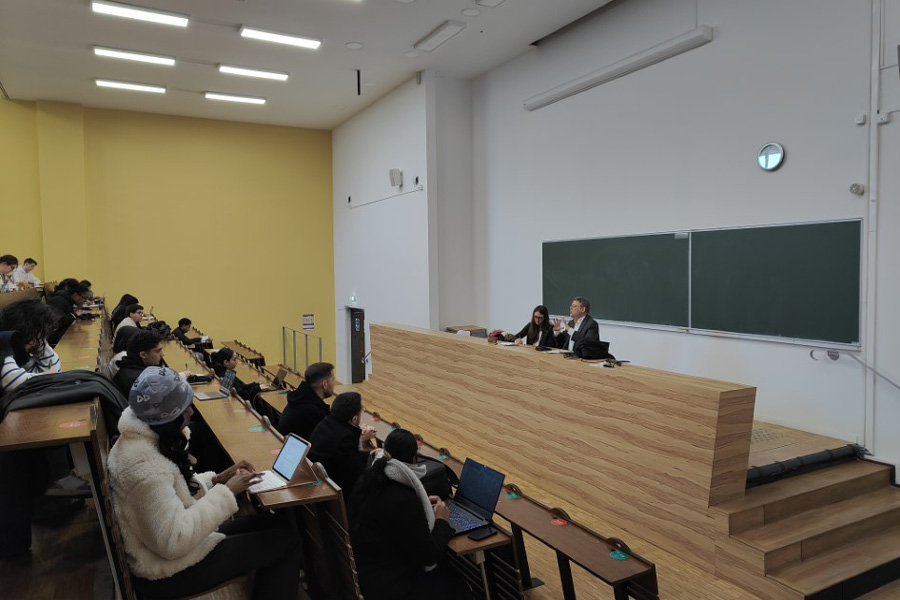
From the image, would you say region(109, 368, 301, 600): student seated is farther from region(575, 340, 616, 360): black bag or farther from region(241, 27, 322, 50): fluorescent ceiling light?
region(241, 27, 322, 50): fluorescent ceiling light

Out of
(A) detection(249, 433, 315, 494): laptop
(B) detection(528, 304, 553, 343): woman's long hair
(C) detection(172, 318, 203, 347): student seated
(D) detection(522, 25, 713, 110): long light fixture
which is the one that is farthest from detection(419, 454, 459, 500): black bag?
(C) detection(172, 318, 203, 347): student seated

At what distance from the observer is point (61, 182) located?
9.99 meters

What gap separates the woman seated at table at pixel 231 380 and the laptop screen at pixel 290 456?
6.90 ft

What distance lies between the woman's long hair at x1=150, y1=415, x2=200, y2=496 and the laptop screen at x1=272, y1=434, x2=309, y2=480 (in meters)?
0.44

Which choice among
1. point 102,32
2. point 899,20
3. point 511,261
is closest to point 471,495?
point 899,20

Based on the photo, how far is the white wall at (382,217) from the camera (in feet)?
29.7

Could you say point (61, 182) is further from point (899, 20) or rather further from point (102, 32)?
point (899, 20)

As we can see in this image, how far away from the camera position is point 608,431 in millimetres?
4445

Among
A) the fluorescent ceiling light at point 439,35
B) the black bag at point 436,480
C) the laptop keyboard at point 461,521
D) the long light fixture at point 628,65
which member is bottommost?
the laptop keyboard at point 461,521

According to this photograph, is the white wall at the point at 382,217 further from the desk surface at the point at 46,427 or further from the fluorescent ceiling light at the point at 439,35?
the desk surface at the point at 46,427

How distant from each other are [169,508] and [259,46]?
7.17 m

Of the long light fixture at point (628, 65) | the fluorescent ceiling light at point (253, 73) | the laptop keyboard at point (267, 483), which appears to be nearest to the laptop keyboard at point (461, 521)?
the laptop keyboard at point (267, 483)

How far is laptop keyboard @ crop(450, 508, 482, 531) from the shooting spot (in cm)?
274

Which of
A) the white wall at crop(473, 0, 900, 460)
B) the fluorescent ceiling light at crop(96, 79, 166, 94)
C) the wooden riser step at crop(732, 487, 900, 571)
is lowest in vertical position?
the wooden riser step at crop(732, 487, 900, 571)
